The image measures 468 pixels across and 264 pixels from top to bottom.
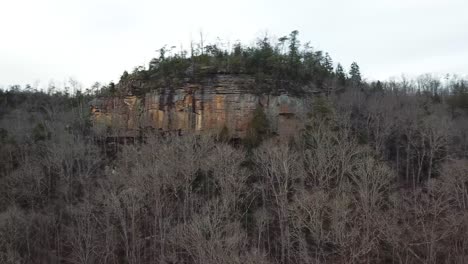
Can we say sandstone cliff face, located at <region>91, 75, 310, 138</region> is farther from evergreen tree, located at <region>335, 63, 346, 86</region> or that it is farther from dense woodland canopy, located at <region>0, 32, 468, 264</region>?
evergreen tree, located at <region>335, 63, 346, 86</region>

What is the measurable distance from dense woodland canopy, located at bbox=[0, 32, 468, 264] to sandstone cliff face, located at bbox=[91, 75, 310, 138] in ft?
5.67

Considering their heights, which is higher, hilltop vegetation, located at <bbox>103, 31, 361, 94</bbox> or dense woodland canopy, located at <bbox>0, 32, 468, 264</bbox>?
hilltop vegetation, located at <bbox>103, 31, 361, 94</bbox>

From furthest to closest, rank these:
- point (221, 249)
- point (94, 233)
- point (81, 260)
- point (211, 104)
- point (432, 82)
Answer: point (432, 82) → point (211, 104) → point (94, 233) → point (81, 260) → point (221, 249)

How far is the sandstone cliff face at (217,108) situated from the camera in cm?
5919

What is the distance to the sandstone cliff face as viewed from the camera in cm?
5919

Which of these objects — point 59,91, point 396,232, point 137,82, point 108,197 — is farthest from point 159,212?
point 59,91

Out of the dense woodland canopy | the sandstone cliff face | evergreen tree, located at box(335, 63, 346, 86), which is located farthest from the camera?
evergreen tree, located at box(335, 63, 346, 86)

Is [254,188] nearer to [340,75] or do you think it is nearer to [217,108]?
[217,108]

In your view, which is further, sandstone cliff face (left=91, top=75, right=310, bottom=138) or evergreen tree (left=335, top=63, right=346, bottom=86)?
evergreen tree (left=335, top=63, right=346, bottom=86)

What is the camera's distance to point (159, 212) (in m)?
41.5

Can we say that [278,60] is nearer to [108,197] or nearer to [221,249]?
[108,197]

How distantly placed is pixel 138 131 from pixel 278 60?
19.9m

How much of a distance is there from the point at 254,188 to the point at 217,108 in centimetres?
1877

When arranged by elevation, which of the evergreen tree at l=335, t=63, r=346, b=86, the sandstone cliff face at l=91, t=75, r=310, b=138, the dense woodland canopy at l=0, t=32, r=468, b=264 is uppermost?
the evergreen tree at l=335, t=63, r=346, b=86
